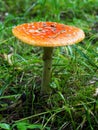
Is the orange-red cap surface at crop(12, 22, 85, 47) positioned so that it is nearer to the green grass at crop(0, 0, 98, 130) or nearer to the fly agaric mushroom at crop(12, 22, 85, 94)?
the fly agaric mushroom at crop(12, 22, 85, 94)

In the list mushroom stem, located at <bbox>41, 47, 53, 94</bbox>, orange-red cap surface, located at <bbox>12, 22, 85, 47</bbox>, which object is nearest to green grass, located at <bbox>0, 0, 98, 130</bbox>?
mushroom stem, located at <bbox>41, 47, 53, 94</bbox>

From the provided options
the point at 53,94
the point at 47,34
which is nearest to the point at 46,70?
the point at 53,94

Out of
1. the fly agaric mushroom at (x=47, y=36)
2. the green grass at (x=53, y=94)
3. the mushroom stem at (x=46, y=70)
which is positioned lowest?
the green grass at (x=53, y=94)

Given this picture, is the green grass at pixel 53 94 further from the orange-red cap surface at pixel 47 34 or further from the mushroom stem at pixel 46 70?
the orange-red cap surface at pixel 47 34

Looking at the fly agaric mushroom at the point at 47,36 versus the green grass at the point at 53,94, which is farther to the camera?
the green grass at the point at 53,94

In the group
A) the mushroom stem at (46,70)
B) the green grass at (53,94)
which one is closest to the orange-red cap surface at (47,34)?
the mushroom stem at (46,70)

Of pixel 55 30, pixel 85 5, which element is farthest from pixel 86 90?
pixel 85 5

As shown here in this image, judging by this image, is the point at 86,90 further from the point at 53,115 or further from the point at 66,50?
the point at 66,50
